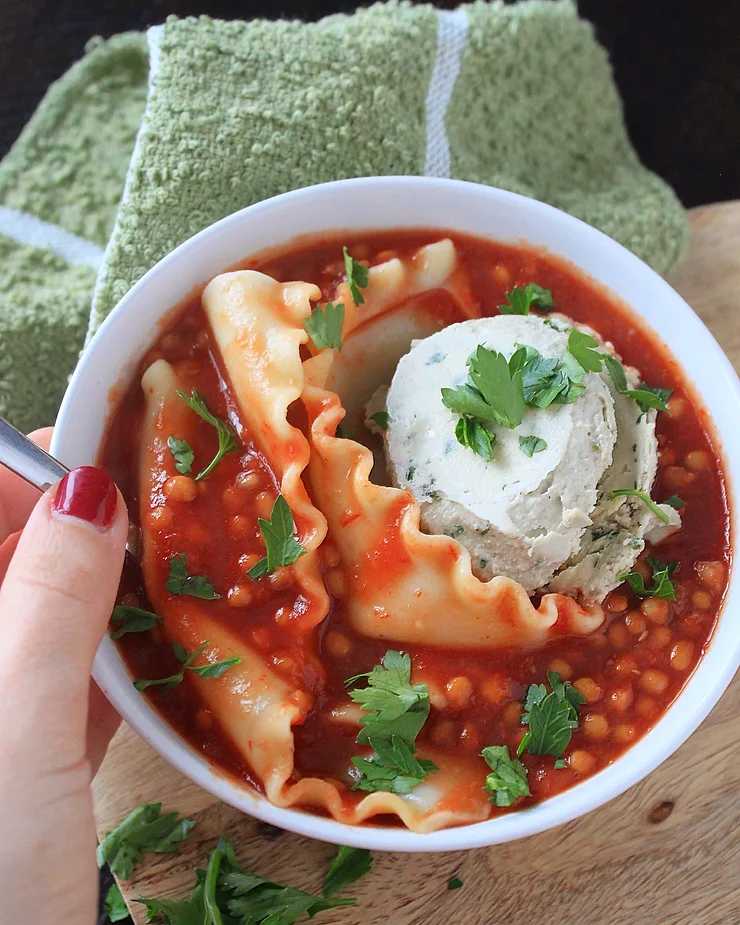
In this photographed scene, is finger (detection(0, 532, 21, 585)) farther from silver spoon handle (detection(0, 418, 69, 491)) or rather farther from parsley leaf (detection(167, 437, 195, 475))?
parsley leaf (detection(167, 437, 195, 475))

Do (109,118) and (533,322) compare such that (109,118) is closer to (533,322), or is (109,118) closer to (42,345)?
(42,345)

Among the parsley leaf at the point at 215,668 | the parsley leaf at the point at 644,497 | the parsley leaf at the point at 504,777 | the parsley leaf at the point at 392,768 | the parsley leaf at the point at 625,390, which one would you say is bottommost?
the parsley leaf at the point at 504,777

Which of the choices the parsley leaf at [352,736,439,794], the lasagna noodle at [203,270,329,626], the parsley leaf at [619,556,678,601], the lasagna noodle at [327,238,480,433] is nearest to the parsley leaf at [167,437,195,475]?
the lasagna noodle at [203,270,329,626]

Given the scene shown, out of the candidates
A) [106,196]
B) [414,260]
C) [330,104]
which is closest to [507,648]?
[414,260]

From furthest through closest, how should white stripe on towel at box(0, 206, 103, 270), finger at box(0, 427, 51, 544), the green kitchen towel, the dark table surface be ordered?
the dark table surface
white stripe on towel at box(0, 206, 103, 270)
the green kitchen towel
finger at box(0, 427, 51, 544)

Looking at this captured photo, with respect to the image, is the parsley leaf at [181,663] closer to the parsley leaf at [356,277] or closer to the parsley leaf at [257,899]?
the parsley leaf at [257,899]

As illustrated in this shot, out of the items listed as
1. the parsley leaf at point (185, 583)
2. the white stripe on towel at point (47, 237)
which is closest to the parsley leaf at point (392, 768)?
the parsley leaf at point (185, 583)
